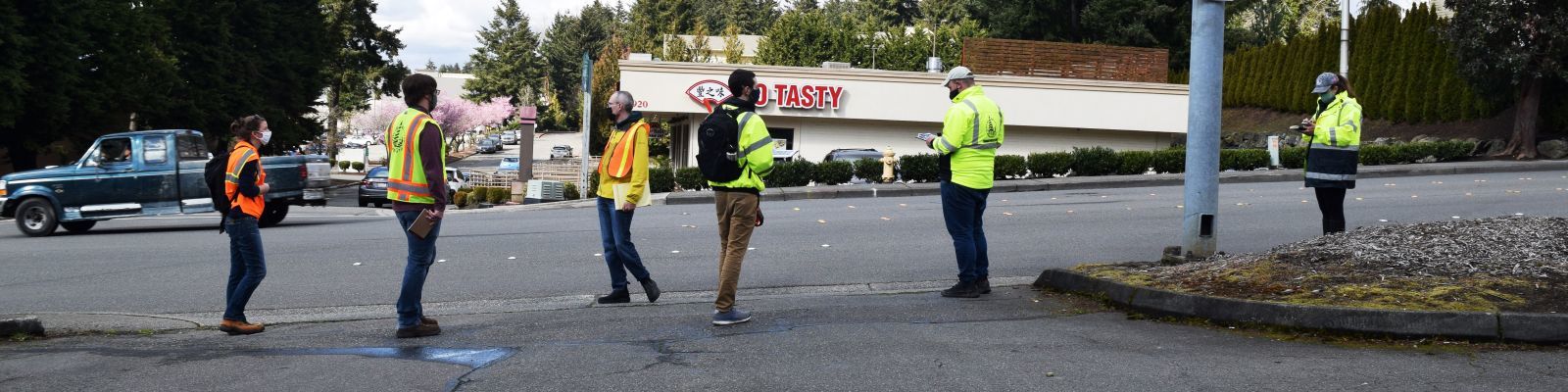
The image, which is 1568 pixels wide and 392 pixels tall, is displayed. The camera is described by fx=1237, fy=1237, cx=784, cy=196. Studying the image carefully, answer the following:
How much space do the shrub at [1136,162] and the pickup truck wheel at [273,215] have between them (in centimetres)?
1699

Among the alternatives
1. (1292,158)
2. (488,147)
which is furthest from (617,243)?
(488,147)

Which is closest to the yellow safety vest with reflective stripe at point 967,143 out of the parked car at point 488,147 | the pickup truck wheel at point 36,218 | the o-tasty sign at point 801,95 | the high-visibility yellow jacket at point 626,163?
the high-visibility yellow jacket at point 626,163

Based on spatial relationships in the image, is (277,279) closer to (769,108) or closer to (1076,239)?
(1076,239)

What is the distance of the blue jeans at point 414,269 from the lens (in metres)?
7.07

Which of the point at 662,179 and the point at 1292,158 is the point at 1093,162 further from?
the point at 662,179

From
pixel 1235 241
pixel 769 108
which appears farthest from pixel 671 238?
pixel 769 108

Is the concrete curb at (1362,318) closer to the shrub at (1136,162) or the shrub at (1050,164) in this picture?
the shrub at (1050,164)

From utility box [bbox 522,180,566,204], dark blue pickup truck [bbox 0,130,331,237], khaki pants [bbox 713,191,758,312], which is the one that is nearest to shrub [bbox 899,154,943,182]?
utility box [bbox 522,180,566,204]

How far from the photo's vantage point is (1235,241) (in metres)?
12.6

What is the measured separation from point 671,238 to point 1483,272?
877 centimetres

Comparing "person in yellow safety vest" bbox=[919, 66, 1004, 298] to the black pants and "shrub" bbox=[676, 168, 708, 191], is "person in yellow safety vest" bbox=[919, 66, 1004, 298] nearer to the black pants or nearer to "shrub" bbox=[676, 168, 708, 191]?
the black pants

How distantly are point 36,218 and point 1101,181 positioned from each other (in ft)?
60.6

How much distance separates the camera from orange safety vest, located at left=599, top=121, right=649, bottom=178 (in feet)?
26.9

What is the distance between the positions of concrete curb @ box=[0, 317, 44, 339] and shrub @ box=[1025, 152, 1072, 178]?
21.1 meters
